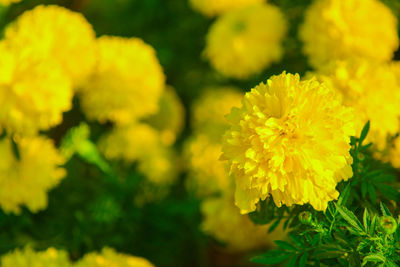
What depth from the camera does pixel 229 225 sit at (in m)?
1.24

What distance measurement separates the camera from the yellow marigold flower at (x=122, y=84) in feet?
4.43

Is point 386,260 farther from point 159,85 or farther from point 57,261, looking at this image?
point 159,85

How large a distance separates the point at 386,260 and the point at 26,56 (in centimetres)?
90

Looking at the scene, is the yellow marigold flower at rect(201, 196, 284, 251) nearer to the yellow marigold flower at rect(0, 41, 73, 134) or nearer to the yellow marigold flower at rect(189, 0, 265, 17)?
the yellow marigold flower at rect(0, 41, 73, 134)

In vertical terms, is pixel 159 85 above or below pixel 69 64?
below

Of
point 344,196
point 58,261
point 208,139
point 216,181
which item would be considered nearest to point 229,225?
point 216,181

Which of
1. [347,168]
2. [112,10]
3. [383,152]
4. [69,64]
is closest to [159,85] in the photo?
[69,64]

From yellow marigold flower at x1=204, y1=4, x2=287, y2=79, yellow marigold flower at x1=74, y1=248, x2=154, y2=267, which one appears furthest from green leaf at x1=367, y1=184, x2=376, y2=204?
yellow marigold flower at x1=204, y1=4, x2=287, y2=79

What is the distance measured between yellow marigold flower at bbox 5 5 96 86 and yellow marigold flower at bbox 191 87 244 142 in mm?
440

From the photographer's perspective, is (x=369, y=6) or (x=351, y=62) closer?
(x=351, y=62)

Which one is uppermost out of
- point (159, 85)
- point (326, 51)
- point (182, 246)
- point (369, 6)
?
point (369, 6)

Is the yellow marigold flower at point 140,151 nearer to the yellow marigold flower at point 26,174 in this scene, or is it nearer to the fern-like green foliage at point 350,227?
the yellow marigold flower at point 26,174

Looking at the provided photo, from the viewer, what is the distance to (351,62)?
3.23 ft

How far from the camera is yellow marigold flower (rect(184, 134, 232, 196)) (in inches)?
52.5
